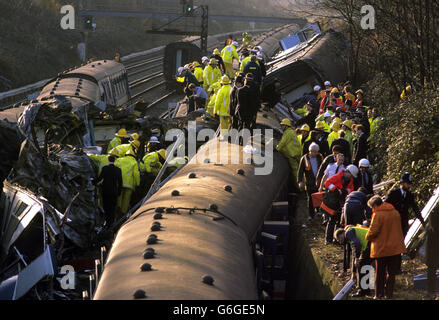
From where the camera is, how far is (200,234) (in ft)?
29.6

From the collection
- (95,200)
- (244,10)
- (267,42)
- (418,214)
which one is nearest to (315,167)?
(418,214)

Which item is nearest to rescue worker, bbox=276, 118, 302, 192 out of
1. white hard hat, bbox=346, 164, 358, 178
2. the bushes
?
the bushes

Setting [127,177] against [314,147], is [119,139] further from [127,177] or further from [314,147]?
[314,147]

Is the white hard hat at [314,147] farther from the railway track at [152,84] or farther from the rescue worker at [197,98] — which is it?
the railway track at [152,84]

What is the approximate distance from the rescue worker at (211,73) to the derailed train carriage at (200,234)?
8.42 meters

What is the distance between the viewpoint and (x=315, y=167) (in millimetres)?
14359

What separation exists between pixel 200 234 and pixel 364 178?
480 cm

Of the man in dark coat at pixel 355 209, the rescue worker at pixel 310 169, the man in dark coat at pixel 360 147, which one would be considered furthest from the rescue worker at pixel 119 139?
the man in dark coat at pixel 355 209

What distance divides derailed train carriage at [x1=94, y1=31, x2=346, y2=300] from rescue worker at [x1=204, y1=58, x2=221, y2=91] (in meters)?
8.42

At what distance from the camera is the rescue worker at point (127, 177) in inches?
587

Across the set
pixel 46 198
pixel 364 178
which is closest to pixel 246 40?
pixel 364 178

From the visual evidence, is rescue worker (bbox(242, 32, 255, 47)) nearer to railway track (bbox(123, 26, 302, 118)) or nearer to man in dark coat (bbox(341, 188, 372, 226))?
railway track (bbox(123, 26, 302, 118))

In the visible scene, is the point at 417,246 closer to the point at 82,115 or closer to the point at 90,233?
the point at 90,233

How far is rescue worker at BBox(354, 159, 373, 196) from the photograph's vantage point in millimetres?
12727
